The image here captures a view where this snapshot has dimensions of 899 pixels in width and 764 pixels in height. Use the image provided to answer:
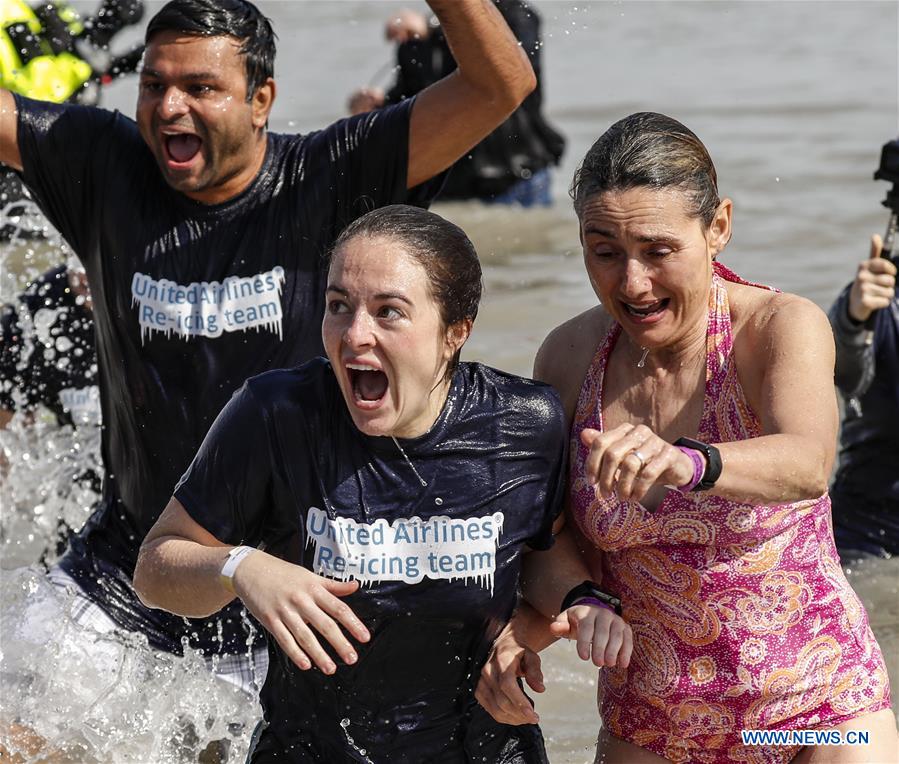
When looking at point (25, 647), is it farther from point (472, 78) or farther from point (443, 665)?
point (472, 78)

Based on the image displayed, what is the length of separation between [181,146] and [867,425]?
9.28 feet

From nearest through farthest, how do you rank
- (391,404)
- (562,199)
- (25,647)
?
(391,404), (25,647), (562,199)

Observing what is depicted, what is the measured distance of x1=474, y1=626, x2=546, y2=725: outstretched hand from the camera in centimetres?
300

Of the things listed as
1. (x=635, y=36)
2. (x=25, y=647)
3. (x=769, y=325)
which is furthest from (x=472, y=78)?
(x=635, y=36)

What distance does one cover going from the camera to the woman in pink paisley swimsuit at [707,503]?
2953 millimetres

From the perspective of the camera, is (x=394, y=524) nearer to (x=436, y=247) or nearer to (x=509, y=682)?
(x=509, y=682)

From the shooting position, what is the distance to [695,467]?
2703mm

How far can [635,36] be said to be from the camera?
19.9 m

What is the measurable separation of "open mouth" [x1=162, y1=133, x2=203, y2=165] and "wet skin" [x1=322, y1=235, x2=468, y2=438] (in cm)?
122

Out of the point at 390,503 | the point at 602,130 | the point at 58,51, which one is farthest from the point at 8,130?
the point at 602,130

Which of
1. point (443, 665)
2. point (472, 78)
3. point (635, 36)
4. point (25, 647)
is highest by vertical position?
point (472, 78)

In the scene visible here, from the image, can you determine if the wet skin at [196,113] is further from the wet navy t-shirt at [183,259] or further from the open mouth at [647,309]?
the open mouth at [647,309]

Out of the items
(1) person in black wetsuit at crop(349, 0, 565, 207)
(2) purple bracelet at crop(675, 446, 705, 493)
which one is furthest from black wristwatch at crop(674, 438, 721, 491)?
(1) person in black wetsuit at crop(349, 0, 565, 207)

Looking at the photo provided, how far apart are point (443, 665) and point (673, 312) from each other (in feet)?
2.75
